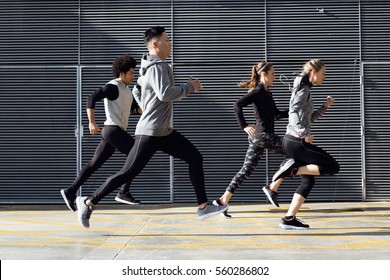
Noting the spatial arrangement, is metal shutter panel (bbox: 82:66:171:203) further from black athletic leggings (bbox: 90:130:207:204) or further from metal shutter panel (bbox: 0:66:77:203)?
black athletic leggings (bbox: 90:130:207:204)

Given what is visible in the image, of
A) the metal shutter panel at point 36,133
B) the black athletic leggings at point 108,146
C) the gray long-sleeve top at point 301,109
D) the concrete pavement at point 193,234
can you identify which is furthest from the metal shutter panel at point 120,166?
the gray long-sleeve top at point 301,109

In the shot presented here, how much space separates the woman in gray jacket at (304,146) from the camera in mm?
8594

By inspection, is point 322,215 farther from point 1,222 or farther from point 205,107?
point 1,222

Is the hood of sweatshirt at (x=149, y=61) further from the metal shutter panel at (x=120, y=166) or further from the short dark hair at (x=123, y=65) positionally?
the metal shutter panel at (x=120, y=166)

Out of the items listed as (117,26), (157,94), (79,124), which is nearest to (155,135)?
(157,94)

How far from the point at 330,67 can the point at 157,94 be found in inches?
189

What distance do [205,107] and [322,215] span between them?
109 inches

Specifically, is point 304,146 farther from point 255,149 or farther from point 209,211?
point 255,149

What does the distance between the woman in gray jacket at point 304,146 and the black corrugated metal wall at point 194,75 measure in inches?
129

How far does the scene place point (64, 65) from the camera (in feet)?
40.1

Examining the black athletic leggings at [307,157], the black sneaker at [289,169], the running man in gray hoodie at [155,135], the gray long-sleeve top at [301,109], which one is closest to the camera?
the running man in gray hoodie at [155,135]

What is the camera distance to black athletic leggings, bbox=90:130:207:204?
8.08m

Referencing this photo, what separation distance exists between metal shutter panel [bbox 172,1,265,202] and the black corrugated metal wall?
15mm
